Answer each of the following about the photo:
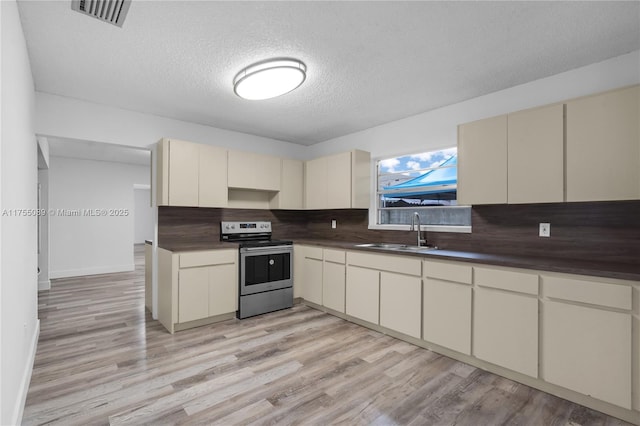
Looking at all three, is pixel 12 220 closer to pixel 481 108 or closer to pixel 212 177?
pixel 212 177

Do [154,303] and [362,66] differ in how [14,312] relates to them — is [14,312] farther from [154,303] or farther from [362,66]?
[362,66]

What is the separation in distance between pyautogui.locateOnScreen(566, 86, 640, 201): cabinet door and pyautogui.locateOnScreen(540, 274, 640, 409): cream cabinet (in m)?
0.67

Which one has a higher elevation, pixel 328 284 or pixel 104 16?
pixel 104 16

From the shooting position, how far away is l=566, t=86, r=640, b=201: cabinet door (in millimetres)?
2104

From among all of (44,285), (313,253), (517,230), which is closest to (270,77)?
(313,253)

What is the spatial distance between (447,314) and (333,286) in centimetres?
145

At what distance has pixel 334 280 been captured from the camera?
382 centimetres

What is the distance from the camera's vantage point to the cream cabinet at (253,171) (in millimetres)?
4102

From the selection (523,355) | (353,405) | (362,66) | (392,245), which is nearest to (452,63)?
(362,66)

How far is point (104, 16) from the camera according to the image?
194cm

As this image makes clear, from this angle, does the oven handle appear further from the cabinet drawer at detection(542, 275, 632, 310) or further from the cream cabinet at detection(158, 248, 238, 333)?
the cabinet drawer at detection(542, 275, 632, 310)

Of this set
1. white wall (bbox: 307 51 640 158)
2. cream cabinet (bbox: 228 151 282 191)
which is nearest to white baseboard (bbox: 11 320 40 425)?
cream cabinet (bbox: 228 151 282 191)

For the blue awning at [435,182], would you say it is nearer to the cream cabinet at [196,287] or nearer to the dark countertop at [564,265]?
the dark countertop at [564,265]

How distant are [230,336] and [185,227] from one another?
5.16ft
